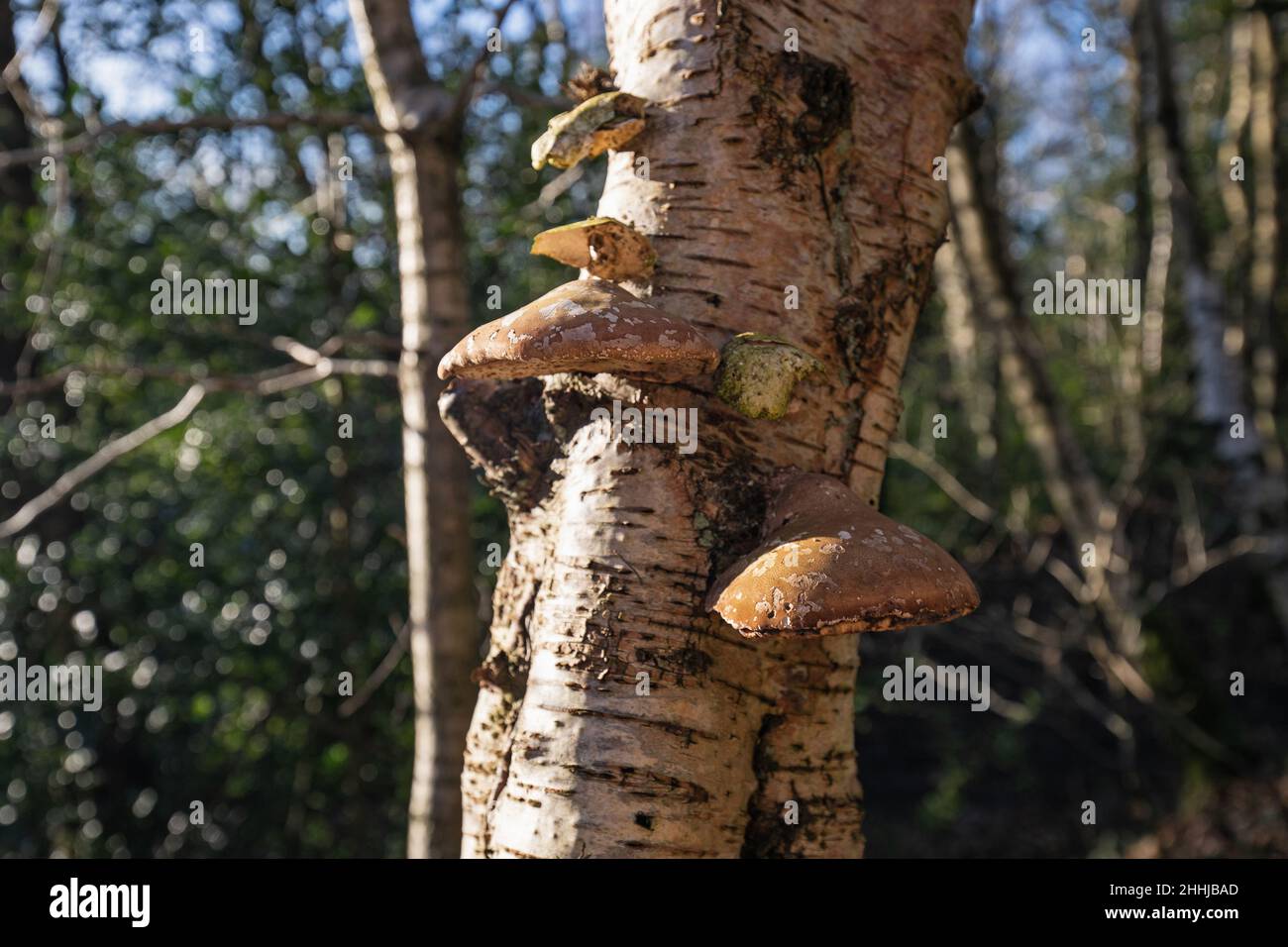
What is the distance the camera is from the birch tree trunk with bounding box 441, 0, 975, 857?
1.66 m

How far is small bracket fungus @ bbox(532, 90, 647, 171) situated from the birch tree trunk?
44mm

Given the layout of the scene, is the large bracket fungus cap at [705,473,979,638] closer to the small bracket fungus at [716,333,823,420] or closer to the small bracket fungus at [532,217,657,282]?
the small bracket fungus at [716,333,823,420]

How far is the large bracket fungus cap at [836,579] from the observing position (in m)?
1.54

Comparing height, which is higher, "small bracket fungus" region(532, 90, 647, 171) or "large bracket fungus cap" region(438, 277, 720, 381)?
"small bracket fungus" region(532, 90, 647, 171)

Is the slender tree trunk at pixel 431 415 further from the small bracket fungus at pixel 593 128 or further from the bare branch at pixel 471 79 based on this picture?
the small bracket fungus at pixel 593 128

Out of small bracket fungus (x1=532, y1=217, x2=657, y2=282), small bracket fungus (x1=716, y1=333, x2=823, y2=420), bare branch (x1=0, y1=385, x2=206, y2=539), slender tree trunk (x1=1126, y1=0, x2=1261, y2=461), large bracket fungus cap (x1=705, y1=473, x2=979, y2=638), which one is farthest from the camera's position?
slender tree trunk (x1=1126, y1=0, x2=1261, y2=461)

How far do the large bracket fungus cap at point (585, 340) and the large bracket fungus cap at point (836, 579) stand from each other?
0.33m

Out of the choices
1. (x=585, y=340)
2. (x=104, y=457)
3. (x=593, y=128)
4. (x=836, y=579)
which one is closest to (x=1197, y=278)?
(x=593, y=128)

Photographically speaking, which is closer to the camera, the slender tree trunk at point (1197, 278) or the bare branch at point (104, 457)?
the bare branch at point (104, 457)

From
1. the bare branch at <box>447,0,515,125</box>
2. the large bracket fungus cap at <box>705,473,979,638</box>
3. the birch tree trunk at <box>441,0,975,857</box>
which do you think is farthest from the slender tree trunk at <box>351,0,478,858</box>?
the large bracket fungus cap at <box>705,473,979,638</box>

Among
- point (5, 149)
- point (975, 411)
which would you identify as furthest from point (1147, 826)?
point (5, 149)

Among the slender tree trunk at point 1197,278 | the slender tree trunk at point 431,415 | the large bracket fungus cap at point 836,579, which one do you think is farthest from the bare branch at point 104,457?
the slender tree trunk at point 1197,278

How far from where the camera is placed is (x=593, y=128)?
1816mm

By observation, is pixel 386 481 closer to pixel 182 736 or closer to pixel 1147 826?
pixel 182 736
